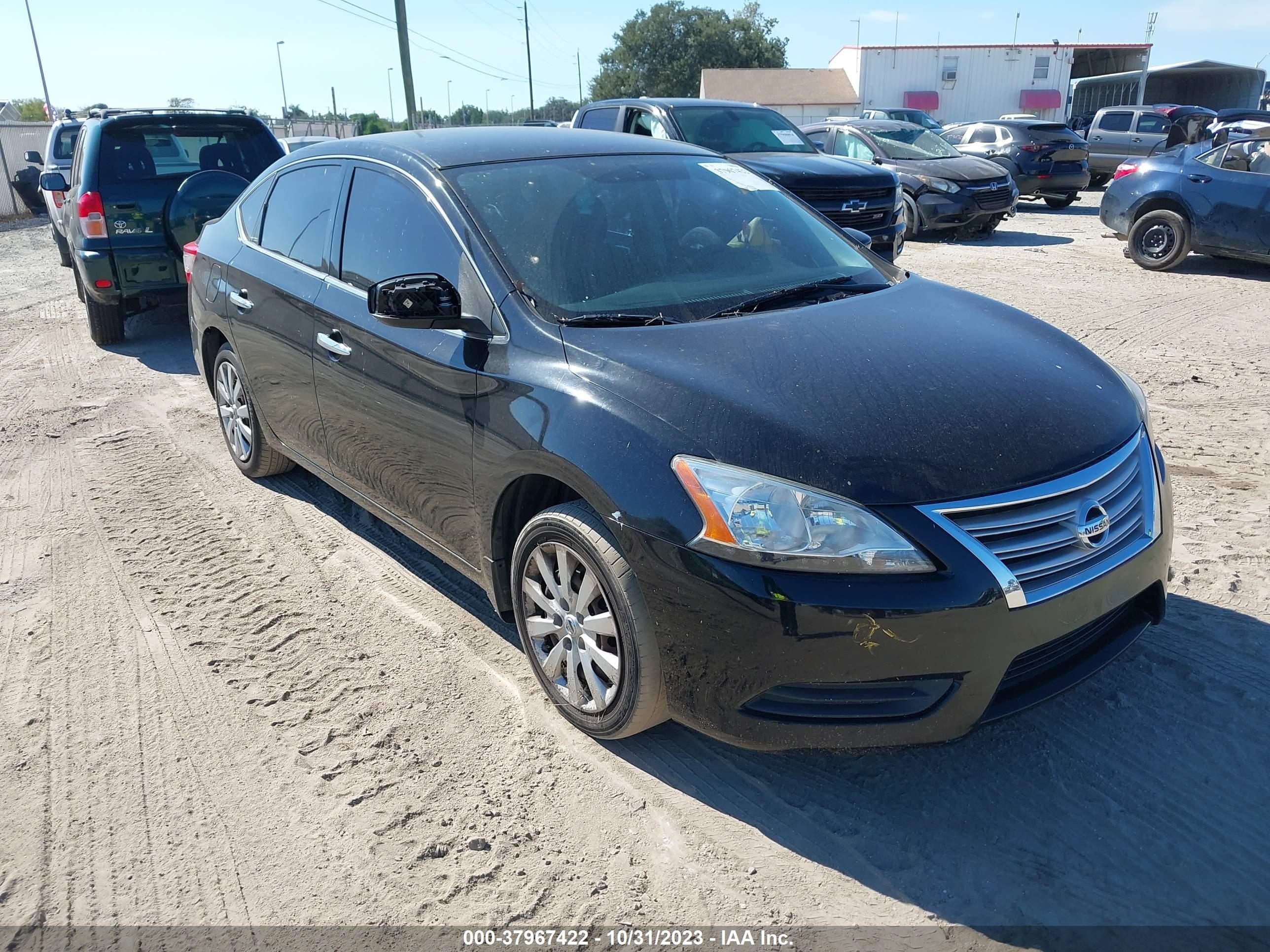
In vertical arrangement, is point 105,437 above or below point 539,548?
below

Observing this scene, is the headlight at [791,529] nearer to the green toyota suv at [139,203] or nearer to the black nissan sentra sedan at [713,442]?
the black nissan sentra sedan at [713,442]

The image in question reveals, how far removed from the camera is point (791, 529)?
7.98 ft

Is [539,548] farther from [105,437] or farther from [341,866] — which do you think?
[105,437]

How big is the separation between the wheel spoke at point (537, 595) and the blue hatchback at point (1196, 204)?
10.2m

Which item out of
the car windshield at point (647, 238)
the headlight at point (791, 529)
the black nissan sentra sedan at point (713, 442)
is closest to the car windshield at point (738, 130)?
the car windshield at point (647, 238)

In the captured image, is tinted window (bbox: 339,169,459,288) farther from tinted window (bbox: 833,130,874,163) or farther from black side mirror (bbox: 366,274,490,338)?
tinted window (bbox: 833,130,874,163)

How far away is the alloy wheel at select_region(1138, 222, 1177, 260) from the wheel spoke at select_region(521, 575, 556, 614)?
10.5 m

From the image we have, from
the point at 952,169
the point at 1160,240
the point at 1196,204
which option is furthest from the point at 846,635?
the point at 952,169

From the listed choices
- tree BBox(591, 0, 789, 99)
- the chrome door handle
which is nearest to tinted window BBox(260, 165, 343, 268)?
the chrome door handle

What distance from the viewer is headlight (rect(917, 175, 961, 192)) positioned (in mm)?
13055

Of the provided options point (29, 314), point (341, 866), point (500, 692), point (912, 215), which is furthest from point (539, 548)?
point (912, 215)

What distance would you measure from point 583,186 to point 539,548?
1.50 meters

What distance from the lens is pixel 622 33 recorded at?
77.2 meters

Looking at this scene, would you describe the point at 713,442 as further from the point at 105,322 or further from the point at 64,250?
the point at 64,250
